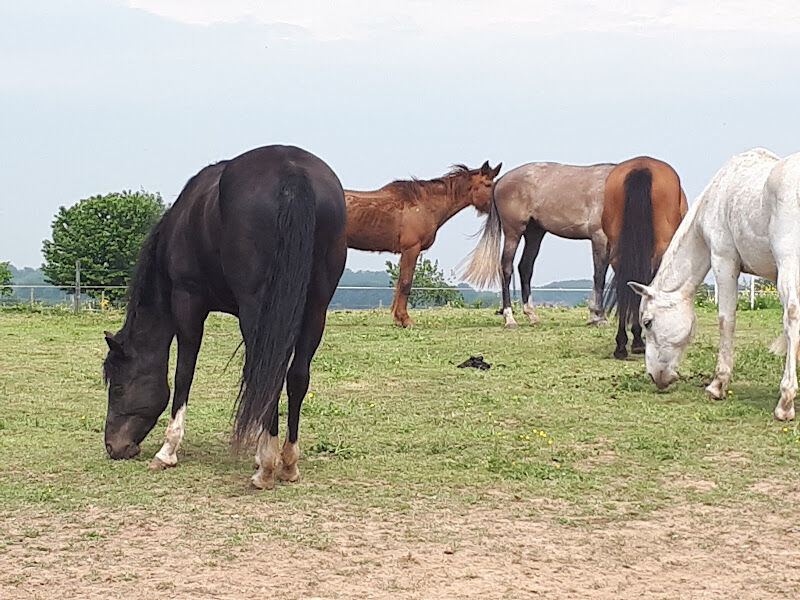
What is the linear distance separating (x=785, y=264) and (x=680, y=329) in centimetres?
127

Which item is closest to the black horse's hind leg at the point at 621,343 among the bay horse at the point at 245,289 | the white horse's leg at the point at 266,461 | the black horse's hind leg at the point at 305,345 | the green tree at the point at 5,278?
the bay horse at the point at 245,289

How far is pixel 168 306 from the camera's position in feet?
20.9

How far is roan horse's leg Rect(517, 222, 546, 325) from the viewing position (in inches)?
631

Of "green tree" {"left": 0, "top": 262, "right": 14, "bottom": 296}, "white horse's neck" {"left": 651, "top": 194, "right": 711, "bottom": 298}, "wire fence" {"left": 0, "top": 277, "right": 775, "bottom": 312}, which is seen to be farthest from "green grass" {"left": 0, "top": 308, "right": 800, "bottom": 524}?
"green tree" {"left": 0, "top": 262, "right": 14, "bottom": 296}

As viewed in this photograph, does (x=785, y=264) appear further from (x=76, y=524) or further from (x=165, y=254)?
(x=76, y=524)

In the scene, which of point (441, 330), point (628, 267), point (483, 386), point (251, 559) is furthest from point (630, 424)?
point (441, 330)

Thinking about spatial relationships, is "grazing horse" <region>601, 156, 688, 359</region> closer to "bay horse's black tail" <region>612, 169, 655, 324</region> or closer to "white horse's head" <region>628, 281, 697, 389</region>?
"bay horse's black tail" <region>612, 169, 655, 324</region>

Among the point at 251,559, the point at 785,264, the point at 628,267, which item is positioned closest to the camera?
the point at 251,559

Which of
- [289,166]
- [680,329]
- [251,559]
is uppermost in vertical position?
[289,166]

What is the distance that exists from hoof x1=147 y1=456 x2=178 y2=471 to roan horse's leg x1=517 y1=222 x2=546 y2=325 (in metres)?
10.4

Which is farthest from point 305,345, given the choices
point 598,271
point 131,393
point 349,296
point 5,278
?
point 5,278

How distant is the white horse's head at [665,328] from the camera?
27.9 feet

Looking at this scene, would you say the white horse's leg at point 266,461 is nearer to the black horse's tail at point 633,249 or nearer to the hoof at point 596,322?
the black horse's tail at point 633,249

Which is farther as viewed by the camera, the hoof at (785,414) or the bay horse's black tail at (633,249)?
the bay horse's black tail at (633,249)
